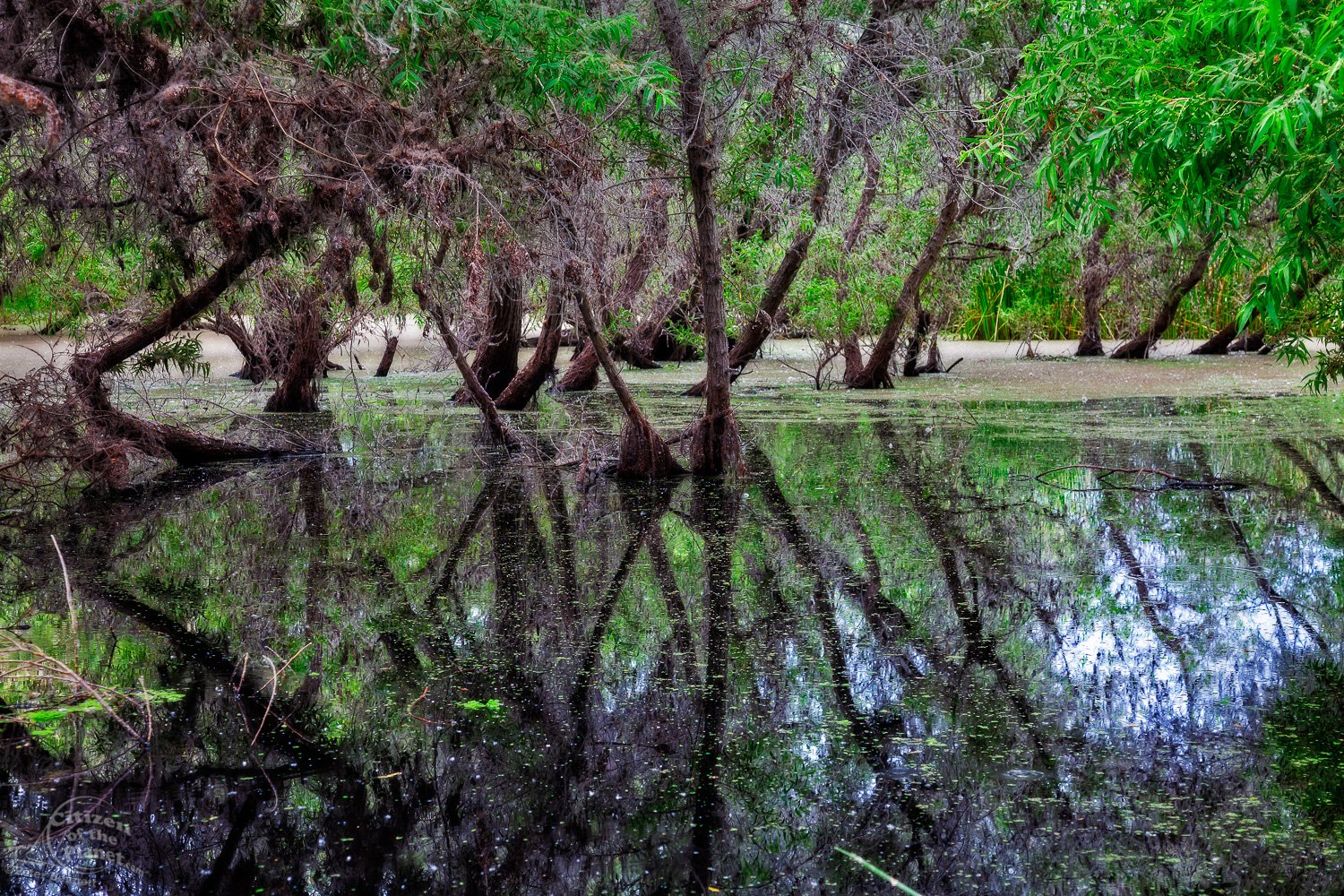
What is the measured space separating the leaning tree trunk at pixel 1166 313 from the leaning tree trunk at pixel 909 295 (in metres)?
5.96

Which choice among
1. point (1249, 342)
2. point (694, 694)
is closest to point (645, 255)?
point (694, 694)

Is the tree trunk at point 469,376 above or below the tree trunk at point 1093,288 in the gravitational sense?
below

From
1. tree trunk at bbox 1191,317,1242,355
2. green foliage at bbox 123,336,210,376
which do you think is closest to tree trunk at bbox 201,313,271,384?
green foliage at bbox 123,336,210,376

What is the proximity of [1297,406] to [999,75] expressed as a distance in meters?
4.75

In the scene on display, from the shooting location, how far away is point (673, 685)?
4.32m

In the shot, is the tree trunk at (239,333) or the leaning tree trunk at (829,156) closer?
the leaning tree trunk at (829,156)

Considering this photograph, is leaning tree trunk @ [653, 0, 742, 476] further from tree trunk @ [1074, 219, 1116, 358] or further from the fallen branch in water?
tree trunk @ [1074, 219, 1116, 358]

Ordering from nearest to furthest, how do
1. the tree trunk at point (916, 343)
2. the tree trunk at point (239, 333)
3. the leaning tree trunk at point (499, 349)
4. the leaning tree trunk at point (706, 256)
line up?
the leaning tree trunk at point (706, 256)
the tree trunk at point (239, 333)
the leaning tree trunk at point (499, 349)
the tree trunk at point (916, 343)

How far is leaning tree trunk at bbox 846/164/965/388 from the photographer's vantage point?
46.8ft

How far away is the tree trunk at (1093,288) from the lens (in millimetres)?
19953

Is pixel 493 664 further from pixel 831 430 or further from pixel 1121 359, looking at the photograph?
pixel 1121 359

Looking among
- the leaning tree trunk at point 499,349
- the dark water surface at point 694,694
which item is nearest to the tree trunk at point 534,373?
the leaning tree trunk at point 499,349

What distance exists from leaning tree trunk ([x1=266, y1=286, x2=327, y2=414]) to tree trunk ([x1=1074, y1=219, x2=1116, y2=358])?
37.1ft

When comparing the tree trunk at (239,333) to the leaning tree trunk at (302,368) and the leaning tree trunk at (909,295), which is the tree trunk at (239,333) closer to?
the leaning tree trunk at (302,368)
